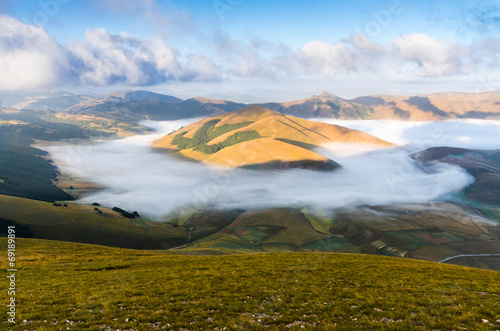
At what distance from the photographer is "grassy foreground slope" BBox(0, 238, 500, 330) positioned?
18.7 m

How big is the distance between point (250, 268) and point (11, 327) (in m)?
26.9

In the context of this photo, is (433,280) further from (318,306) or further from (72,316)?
(72,316)

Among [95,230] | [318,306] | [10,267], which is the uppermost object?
[318,306]

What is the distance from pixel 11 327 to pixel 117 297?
7908mm

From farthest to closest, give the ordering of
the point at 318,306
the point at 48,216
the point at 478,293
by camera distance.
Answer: the point at 48,216 < the point at 478,293 < the point at 318,306

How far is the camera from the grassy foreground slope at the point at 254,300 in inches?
736

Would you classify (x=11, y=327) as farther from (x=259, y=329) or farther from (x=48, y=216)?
(x=48, y=216)

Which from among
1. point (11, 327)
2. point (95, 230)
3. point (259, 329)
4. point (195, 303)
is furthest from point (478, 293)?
point (95, 230)

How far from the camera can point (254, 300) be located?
23.9 meters

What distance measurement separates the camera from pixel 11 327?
1861cm

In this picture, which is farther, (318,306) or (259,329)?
(318,306)

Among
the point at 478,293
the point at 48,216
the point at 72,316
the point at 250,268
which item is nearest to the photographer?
the point at 72,316

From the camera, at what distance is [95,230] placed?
646 ft

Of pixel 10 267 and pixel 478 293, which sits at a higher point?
pixel 478 293
